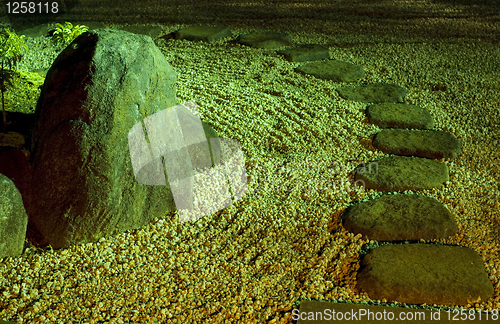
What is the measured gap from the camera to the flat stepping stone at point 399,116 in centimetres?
381

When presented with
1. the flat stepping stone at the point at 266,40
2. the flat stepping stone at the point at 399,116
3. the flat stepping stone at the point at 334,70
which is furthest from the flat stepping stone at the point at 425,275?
the flat stepping stone at the point at 266,40

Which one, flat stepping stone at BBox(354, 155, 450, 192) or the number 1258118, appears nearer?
flat stepping stone at BBox(354, 155, 450, 192)

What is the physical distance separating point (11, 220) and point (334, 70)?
3360 millimetres

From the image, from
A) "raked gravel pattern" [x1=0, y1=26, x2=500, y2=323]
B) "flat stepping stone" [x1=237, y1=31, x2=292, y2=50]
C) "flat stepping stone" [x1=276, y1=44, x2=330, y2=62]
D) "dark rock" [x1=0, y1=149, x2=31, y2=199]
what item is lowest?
"raked gravel pattern" [x1=0, y1=26, x2=500, y2=323]

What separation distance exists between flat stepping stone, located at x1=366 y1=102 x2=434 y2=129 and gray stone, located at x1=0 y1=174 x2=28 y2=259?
261 centimetres

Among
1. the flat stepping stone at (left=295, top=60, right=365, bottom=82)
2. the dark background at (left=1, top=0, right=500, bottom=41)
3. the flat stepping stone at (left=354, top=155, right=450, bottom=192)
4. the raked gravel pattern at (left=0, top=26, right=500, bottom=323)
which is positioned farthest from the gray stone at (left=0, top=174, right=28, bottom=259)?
the dark background at (left=1, top=0, right=500, bottom=41)

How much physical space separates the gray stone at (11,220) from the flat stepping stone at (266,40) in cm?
365

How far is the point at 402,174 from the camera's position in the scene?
122 inches

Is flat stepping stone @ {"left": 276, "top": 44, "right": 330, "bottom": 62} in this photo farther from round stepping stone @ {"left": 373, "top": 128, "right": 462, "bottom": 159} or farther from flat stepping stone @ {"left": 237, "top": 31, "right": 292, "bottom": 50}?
round stepping stone @ {"left": 373, "top": 128, "right": 462, "bottom": 159}

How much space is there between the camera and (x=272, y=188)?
3086mm

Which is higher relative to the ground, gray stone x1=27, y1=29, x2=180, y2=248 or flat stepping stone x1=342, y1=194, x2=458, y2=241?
gray stone x1=27, y1=29, x2=180, y2=248

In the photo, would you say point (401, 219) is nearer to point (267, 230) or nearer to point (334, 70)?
point (267, 230)

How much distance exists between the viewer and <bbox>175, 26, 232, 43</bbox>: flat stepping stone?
574cm

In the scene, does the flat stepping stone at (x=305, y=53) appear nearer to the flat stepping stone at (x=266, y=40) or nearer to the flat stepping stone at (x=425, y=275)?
the flat stepping stone at (x=266, y=40)
